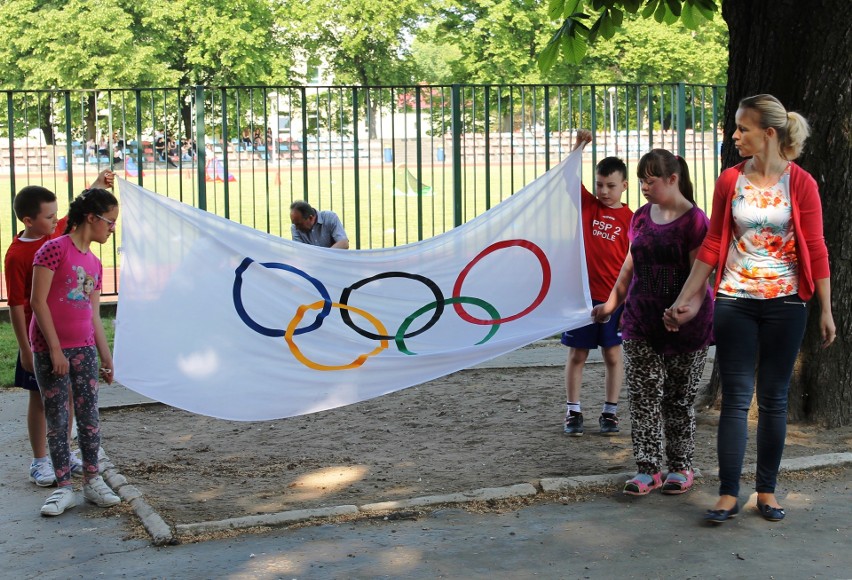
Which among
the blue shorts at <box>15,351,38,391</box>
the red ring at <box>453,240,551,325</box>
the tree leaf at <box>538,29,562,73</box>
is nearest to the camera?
the blue shorts at <box>15,351,38,391</box>

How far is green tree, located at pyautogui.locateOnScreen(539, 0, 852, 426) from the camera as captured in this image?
651 cm

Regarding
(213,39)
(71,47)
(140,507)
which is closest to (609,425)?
(140,507)

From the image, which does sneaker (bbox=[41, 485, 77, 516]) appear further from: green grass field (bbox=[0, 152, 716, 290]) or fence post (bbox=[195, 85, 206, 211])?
green grass field (bbox=[0, 152, 716, 290])

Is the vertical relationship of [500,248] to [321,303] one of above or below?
above

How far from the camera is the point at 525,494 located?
5543 mm

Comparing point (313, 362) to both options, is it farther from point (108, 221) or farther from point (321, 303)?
point (108, 221)

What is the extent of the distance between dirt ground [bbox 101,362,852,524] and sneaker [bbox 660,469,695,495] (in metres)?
0.44

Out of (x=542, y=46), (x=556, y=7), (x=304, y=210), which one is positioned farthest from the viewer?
(x=542, y=46)

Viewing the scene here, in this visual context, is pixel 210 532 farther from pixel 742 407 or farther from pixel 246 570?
pixel 742 407

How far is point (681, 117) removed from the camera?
12.6m

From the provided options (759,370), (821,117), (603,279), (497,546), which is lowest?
(497,546)

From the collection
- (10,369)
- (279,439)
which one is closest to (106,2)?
(10,369)

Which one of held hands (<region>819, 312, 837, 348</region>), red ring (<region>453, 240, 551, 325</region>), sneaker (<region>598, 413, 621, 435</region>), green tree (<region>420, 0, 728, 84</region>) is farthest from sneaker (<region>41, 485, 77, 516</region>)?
green tree (<region>420, 0, 728, 84</region>)

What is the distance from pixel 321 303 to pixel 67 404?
159 cm
